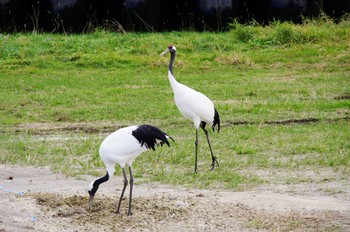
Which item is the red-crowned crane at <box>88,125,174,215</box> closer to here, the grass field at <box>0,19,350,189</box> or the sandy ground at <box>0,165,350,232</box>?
the sandy ground at <box>0,165,350,232</box>

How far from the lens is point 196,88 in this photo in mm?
13359

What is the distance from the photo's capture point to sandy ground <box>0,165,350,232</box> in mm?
6859

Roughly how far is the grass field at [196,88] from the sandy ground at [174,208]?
411mm

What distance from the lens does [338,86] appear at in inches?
525

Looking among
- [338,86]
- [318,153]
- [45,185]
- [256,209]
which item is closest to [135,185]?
[45,185]

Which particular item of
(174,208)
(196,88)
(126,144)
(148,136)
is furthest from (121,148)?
(196,88)

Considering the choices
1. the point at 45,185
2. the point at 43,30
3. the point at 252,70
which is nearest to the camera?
the point at 45,185

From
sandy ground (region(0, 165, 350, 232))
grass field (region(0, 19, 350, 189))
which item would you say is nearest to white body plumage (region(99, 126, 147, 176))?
sandy ground (region(0, 165, 350, 232))

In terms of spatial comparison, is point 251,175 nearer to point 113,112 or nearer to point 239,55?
point 113,112

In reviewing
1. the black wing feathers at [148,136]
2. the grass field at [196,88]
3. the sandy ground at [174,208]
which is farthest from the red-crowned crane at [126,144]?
the grass field at [196,88]

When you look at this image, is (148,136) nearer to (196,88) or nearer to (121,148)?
(121,148)

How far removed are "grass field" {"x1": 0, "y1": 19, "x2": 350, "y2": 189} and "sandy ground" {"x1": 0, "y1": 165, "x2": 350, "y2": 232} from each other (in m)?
0.41

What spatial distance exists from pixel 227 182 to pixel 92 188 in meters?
1.66

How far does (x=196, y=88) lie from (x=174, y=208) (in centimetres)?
623
